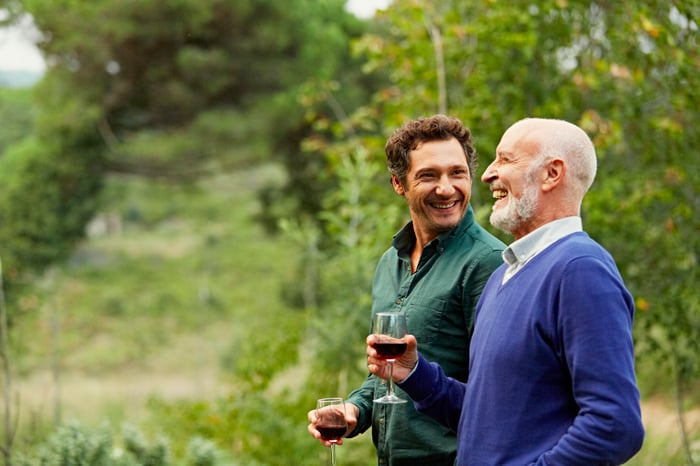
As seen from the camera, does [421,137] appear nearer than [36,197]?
Yes

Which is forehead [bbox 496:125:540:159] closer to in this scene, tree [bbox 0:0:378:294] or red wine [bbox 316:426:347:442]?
red wine [bbox 316:426:347:442]

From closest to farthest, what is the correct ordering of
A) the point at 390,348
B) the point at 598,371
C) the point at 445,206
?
the point at 598,371 < the point at 390,348 < the point at 445,206

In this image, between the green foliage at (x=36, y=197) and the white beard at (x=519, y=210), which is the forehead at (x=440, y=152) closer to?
the white beard at (x=519, y=210)

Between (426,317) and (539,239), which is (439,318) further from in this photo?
(539,239)

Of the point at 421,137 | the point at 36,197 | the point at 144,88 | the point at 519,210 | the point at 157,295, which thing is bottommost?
the point at 157,295

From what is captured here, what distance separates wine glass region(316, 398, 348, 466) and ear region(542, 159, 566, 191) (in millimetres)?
702

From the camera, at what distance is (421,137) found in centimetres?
211

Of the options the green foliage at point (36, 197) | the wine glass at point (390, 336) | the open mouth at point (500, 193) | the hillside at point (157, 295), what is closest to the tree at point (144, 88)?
the green foliage at point (36, 197)

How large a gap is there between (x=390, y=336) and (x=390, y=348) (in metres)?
0.03

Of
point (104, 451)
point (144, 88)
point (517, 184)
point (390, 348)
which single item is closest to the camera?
point (517, 184)

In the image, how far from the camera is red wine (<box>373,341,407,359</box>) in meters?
1.84

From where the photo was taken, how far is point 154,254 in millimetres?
15938

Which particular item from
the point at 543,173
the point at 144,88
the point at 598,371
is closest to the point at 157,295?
the point at 144,88

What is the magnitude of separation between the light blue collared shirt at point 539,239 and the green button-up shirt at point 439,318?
27 centimetres
